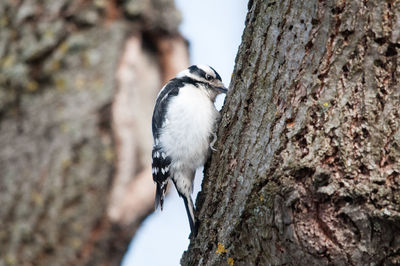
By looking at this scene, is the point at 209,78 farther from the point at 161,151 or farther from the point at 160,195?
the point at 160,195

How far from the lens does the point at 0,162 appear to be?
4070 millimetres

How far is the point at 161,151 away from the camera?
3.66 metres

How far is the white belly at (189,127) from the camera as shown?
333 centimetres

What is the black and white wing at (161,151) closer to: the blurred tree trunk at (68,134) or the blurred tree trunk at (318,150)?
the blurred tree trunk at (68,134)

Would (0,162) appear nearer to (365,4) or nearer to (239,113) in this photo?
(239,113)

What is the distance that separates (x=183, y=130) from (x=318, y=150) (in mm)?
1673

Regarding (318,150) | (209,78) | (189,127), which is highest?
(209,78)

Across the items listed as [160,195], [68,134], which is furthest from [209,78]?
[68,134]

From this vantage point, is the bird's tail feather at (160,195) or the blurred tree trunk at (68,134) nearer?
the bird's tail feather at (160,195)

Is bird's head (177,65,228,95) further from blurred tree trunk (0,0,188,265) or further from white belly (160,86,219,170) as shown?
blurred tree trunk (0,0,188,265)

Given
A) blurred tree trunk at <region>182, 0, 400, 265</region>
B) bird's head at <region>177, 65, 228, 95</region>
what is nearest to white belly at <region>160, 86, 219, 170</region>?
bird's head at <region>177, 65, 228, 95</region>

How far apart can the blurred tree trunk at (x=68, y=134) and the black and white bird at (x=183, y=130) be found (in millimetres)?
625

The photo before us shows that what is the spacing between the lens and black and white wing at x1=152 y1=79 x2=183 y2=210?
361 centimetres

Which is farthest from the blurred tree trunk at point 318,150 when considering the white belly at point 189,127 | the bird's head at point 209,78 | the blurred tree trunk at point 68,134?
the blurred tree trunk at point 68,134
